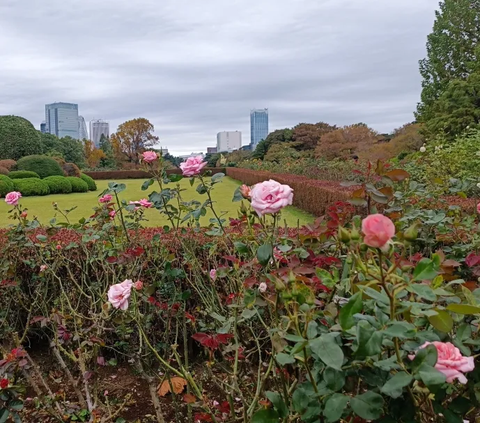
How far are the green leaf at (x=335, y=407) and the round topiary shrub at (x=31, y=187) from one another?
51.1 feet

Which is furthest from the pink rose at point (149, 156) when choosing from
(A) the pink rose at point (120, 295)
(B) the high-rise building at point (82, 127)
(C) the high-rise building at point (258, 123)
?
(B) the high-rise building at point (82, 127)

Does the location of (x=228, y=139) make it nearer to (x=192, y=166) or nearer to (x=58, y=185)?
(x=58, y=185)

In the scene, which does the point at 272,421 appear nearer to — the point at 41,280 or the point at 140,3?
the point at 41,280

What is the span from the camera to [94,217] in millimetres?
2781

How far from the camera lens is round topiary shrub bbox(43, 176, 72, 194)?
15.8m

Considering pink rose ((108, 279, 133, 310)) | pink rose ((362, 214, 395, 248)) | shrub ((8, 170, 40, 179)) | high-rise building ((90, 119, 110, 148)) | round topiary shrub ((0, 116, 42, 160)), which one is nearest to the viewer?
pink rose ((362, 214, 395, 248))

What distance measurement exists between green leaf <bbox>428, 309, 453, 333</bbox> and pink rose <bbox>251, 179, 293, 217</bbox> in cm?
36

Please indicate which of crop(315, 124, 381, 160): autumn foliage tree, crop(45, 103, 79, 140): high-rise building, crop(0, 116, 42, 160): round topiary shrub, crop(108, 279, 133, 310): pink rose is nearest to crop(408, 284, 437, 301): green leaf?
crop(108, 279, 133, 310): pink rose

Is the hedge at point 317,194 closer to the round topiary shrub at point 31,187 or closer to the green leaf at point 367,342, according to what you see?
the green leaf at point 367,342

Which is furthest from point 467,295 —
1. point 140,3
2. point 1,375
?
point 140,3

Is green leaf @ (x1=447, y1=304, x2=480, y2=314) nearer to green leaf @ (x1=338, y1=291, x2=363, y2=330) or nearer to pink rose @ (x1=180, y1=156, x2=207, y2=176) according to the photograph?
green leaf @ (x1=338, y1=291, x2=363, y2=330)

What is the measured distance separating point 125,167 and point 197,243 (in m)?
38.0

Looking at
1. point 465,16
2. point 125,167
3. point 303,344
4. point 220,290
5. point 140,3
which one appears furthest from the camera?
point 125,167

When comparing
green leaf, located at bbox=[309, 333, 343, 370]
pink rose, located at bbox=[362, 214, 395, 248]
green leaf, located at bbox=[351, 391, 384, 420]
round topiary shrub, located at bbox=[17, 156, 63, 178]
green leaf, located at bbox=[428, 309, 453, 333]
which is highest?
pink rose, located at bbox=[362, 214, 395, 248]
